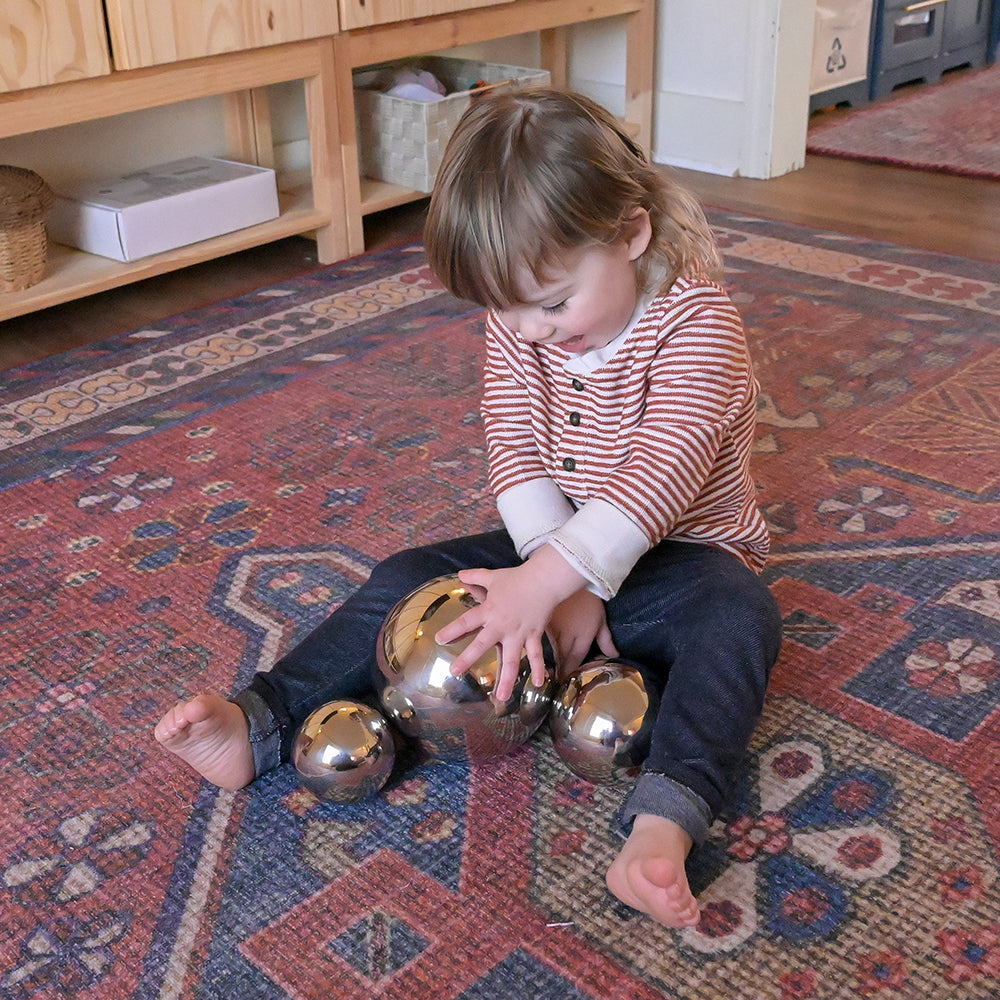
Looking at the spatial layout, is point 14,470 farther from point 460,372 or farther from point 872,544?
point 872,544

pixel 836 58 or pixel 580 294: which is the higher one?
pixel 580 294

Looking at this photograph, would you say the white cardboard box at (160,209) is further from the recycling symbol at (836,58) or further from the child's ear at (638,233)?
the recycling symbol at (836,58)

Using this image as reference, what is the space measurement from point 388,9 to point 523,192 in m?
1.31

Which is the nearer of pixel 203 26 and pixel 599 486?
pixel 599 486

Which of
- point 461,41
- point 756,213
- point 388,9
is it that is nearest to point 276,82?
point 388,9

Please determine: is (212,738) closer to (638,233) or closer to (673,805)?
(673,805)

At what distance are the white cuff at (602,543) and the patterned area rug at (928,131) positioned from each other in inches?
76.6

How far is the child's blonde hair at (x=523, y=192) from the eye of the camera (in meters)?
0.77

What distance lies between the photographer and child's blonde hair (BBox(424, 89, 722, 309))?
77cm

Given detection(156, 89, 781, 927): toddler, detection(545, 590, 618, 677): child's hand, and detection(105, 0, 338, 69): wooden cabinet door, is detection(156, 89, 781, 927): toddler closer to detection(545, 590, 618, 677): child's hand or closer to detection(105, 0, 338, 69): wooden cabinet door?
detection(545, 590, 618, 677): child's hand

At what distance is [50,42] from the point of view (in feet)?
4.98

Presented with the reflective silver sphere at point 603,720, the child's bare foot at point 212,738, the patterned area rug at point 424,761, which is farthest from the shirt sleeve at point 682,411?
the child's bare foot at point 212,738

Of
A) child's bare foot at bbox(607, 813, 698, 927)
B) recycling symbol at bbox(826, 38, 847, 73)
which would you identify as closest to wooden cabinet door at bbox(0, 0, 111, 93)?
child's bare foot at bbox(607, 813, 698, 927)

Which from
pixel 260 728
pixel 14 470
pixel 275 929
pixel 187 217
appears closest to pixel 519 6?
pixel 187 217
